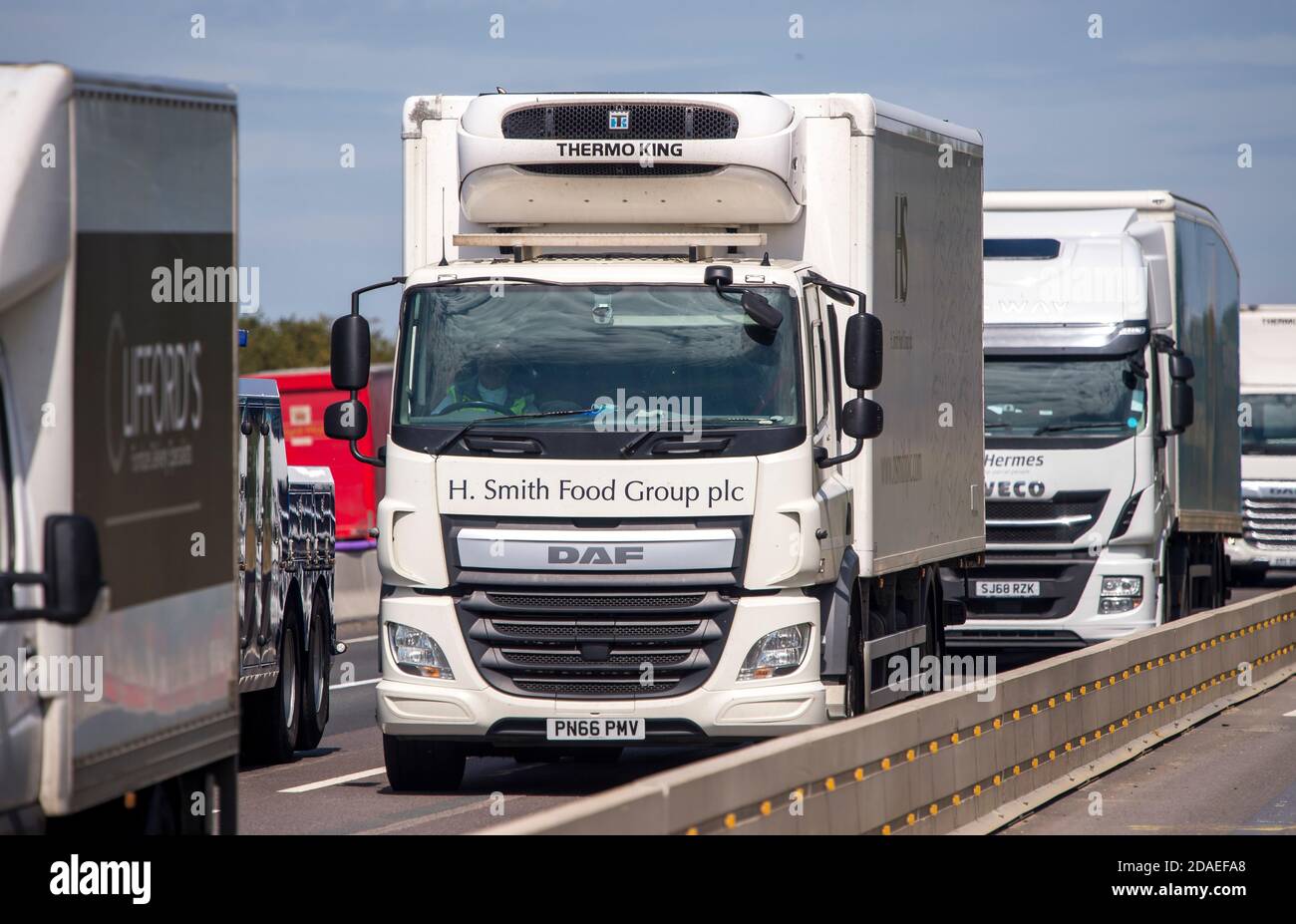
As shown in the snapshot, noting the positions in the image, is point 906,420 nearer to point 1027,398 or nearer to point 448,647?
point 448,647

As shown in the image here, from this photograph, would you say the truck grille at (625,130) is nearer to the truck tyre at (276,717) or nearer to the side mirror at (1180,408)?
the truck tyre at (276,717)

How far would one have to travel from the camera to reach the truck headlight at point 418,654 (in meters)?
12.3

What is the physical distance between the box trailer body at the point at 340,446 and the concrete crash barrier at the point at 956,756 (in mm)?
20532

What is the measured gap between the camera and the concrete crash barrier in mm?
7402

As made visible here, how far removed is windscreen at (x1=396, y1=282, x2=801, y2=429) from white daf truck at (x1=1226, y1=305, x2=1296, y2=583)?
83.2 ft

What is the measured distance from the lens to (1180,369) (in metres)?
20.9

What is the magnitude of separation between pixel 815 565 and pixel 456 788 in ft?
8.94

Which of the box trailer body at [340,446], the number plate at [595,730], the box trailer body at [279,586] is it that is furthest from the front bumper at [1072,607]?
the box trailer body at [340,446]

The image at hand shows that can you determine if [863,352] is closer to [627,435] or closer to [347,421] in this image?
[627,435]

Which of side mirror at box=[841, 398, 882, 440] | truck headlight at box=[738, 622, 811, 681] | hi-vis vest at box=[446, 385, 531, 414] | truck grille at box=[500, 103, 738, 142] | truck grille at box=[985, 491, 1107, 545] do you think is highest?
truck grille at box=[500, 103, 738, 142]

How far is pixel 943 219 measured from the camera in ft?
50.9

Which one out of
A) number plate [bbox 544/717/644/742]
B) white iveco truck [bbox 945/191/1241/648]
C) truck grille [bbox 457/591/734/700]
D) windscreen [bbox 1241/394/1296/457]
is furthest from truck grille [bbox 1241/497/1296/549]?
number plate [bbox 544/717/644/742]

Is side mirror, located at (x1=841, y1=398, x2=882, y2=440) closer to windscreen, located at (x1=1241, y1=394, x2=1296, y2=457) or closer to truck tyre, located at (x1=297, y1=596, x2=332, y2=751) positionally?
truck tyre, located at (x1=297, y1=596, x2=332, y2=751)
